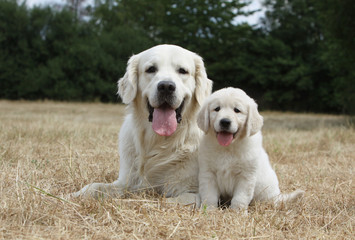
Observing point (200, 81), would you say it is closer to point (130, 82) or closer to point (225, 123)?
point (130, 82)

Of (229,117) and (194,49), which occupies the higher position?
(194,49)

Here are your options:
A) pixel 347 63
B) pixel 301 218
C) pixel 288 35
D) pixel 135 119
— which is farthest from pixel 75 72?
pixel 301 218

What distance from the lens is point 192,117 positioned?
3.30 m

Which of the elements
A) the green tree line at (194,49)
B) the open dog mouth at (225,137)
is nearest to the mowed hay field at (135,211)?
the open dog mouth at (225,137)

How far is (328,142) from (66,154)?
13.5ft

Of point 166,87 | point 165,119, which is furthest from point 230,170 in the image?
point 166,87

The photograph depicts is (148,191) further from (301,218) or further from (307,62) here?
(307,62)

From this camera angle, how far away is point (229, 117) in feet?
8.89

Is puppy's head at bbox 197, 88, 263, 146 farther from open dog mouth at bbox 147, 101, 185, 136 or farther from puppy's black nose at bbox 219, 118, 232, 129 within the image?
open dog mouth at bbox 147, 101, 185, 136

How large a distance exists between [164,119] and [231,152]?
63 cm

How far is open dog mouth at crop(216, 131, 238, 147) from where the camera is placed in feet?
8.86

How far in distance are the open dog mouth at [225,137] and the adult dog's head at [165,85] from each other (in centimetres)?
46

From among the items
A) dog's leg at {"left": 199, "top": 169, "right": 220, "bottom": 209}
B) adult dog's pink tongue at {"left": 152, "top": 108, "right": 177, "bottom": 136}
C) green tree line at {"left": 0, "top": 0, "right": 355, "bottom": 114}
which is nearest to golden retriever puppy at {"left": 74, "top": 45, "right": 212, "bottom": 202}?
adult dog's pink tongue at {"left": 152, "top": 108, "right": 177, "bottom": 136}

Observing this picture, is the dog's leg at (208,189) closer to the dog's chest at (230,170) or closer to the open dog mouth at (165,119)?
the dog's chest at (230,170)
